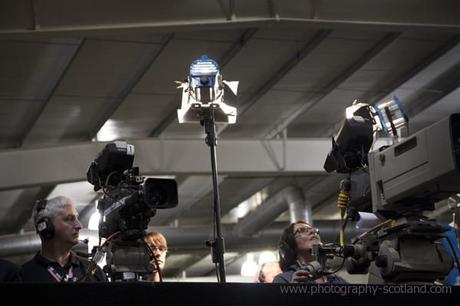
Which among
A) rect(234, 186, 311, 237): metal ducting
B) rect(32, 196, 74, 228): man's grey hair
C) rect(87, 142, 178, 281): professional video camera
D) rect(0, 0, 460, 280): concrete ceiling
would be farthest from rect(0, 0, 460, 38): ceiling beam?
rect(234, 186, 311, 237): metal ducting

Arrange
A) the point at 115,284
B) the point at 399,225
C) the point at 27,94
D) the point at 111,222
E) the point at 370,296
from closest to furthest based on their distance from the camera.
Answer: the point at 115,284
the point at 370,296
the point at 399,225
the point at 111,222
the point at 27,94

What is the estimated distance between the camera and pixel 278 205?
8609 mm

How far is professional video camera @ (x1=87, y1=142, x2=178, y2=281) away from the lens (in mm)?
2049

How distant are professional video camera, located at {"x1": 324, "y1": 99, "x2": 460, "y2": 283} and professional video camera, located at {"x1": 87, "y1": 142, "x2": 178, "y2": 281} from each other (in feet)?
1.91

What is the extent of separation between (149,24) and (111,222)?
2.08 metres

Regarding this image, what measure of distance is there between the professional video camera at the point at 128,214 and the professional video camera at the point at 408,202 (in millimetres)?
581

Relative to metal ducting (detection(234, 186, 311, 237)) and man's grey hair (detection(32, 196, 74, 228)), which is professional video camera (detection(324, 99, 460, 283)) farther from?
metal ducting (detection(234, 186, 311, 237))

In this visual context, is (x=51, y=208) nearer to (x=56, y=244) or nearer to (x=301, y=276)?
(x=56, y=244)

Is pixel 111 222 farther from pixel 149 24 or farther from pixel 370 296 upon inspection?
pixel 149 24

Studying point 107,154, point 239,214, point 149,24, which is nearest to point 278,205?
point 239,214

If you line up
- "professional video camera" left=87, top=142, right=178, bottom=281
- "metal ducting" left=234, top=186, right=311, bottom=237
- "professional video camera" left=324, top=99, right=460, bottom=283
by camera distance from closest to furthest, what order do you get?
"professional video camera" left=324, top=99, right=460, bottom=283
"professional video camera" left=87, top=142, right=178, bottom=281
"metal ducting" left=234, top=186, right=311, bottom=237

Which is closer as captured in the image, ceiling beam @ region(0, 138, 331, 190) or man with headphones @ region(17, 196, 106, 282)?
man with headphones @ region(17, 196, 106, 282)

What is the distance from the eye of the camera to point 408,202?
1.87 meters

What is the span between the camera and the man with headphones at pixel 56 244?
96.0 inches
